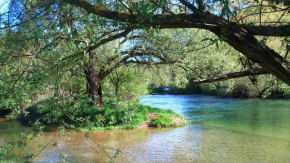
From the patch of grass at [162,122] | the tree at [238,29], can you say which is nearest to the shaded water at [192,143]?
the patch of grass at [162,122]

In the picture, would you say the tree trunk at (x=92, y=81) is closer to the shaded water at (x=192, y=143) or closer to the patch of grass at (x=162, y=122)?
the shaded water at (x=192, y=143)

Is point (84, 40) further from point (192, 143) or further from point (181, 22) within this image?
point (192, 143)

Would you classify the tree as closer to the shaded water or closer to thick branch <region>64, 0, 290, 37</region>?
thick branch <region>64, 0, 290, 37</region>

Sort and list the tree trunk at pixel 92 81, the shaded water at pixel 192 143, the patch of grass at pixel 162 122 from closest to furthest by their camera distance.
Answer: the tree trunk at pixel 92 81 → the shaded water at pixel 192 143 → the patch of grass at pixel 162 122

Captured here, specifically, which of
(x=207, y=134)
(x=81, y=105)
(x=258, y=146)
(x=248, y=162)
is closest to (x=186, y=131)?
(x=207, y=134)

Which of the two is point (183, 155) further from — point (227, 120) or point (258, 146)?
point (227, 120)

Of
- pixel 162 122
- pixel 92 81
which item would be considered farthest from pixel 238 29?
pixel 162 122

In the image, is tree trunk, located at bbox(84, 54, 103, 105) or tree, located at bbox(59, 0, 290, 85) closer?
tree, located at bbox(59, 0, 290, 85)

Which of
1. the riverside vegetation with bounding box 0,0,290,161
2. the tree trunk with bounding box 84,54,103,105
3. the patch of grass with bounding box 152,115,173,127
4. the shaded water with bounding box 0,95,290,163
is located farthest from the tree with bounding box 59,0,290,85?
the patch of grass with bounding box 152,115,173,127

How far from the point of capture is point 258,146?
41.5ft

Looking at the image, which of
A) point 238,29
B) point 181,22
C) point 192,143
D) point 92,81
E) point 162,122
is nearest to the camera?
point 238,29

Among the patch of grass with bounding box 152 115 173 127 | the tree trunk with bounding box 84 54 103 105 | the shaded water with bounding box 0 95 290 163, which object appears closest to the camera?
the tree trunk with bounding box 84 54 103 105

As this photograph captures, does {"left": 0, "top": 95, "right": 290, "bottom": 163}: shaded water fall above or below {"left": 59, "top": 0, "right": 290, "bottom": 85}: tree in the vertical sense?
below

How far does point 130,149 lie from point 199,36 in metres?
6.28
